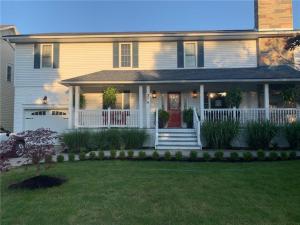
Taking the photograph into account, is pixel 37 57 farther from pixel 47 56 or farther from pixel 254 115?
pixel 254 115

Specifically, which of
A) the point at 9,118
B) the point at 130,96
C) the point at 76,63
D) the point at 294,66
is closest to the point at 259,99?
the point at 294,66

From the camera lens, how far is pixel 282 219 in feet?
14.3

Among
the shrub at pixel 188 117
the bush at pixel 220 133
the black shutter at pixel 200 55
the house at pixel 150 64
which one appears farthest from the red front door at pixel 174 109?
the bush at pixel 220 133

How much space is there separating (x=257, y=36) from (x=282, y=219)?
12617 mm

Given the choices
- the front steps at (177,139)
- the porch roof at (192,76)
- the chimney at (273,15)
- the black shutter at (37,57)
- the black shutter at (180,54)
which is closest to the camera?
the front steps at (177,139)

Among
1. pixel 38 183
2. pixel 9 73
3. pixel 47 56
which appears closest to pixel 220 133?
pixel 38 183

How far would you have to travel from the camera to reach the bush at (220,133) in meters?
11.8

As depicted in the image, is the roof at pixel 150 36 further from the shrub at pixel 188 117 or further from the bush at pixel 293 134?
the bush at pixel 293 134

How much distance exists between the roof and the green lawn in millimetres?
8945

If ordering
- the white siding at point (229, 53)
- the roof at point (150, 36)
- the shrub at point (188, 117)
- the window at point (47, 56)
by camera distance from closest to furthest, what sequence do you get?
1. the shrub at point (188, 117)
2. the roof at point (150, 36)
3. the white siding at point (229, 53)
4. the window at point (47, 56)

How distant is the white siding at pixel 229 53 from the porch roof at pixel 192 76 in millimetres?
597

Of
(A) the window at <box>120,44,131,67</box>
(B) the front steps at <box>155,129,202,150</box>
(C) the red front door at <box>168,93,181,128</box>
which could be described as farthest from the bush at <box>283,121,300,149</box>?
(A) the window at <box>120,44,131,67</box>

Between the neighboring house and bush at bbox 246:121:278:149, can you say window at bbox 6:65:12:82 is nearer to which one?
the neighboring house

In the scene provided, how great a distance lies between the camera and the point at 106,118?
13734 mm
